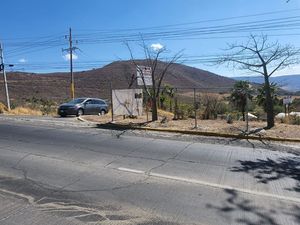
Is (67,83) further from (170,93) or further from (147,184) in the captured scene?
(147,184)

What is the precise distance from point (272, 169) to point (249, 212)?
3.10m

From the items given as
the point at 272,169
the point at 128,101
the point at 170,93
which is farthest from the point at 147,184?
the point at 170,93

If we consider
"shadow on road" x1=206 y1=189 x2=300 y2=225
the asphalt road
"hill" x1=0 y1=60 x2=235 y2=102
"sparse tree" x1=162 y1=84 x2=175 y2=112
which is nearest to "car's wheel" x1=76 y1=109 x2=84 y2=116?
"sparse tree" x1=162 y1=84 x2=175 y2=112

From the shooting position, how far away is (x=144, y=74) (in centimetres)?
1841

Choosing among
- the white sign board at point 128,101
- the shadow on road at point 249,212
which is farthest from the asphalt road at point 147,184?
the white sign board at point 128,101

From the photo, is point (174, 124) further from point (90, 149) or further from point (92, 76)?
point (92, 76)

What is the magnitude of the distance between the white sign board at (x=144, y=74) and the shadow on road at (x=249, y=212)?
12958 mm

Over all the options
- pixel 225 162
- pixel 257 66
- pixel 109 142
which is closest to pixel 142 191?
pixel 225 162

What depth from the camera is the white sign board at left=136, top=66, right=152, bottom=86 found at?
1831 cm

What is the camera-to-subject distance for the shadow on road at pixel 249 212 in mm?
5027

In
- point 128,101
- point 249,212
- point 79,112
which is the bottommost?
point 249,212

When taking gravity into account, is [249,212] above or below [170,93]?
below

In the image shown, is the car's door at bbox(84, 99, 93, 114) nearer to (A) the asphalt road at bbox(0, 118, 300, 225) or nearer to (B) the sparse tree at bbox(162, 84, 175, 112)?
(B) the sparse tree at bbox(162, 84, 175, 112)

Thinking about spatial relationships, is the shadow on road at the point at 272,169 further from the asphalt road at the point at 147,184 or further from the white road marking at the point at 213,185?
the white road marking at the point at 213,185
